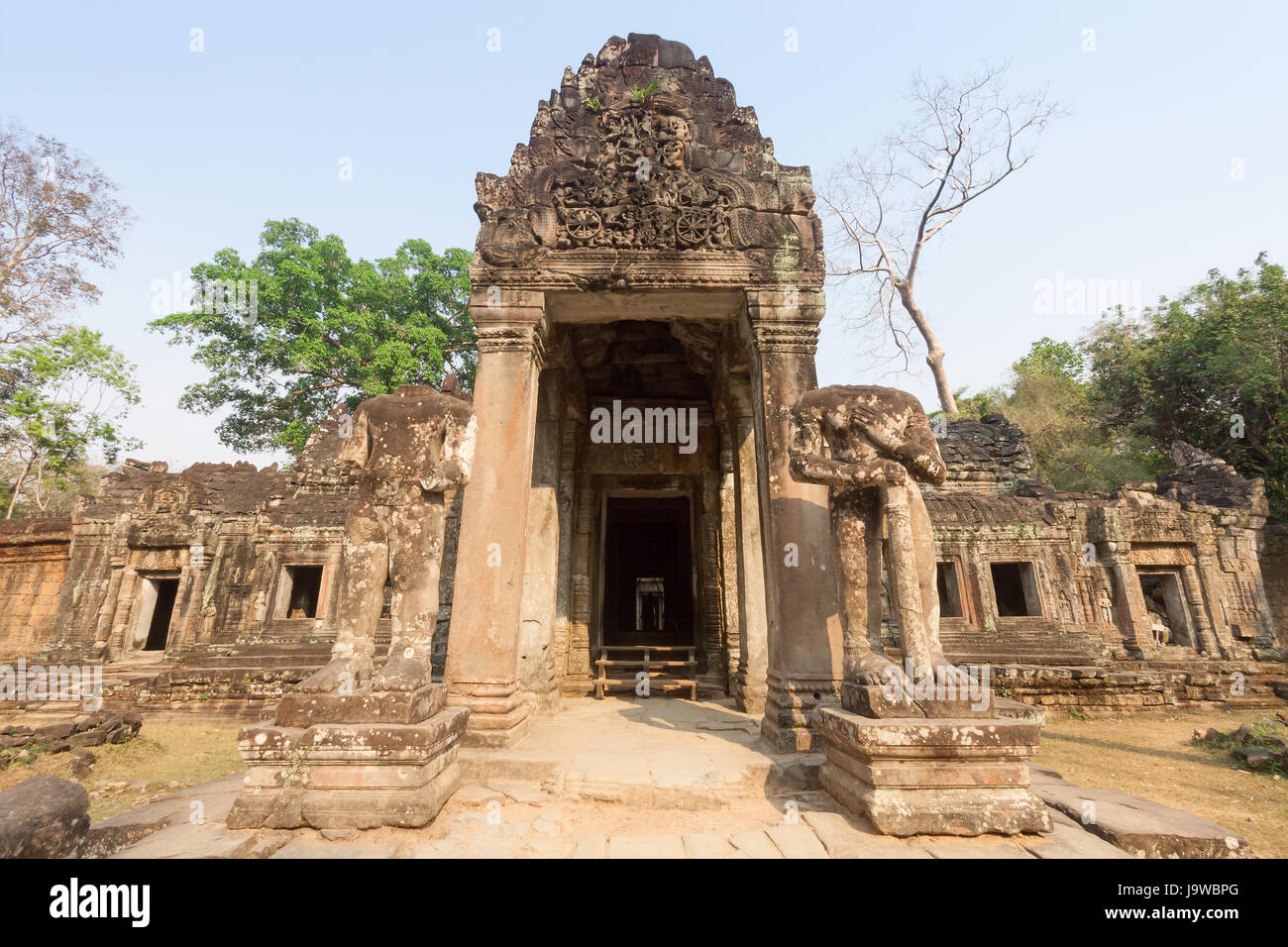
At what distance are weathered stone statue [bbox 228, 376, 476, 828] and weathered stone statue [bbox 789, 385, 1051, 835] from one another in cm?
269

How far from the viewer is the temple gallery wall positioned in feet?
16.5

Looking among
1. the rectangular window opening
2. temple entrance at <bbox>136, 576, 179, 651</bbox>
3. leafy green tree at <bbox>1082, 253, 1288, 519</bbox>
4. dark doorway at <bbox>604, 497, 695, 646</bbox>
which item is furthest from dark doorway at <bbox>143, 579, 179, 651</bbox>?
leafy green tree at <bbox>1082, 253, 1288, 519</bbox>

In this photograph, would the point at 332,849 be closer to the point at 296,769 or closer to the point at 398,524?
the point at 296,769

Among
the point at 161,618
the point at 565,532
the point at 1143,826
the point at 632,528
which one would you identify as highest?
the point at 632,528

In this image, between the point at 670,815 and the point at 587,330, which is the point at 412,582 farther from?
the point at 587,330

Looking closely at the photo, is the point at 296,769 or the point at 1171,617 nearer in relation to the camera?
the point at 296,769

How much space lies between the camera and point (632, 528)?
16.7 m

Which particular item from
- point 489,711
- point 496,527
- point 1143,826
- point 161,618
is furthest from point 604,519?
point 161,618

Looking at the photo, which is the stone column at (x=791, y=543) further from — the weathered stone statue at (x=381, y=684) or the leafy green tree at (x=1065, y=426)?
the leafy green tree at (x=1065, y=426)

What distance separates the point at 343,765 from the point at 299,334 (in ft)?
78.8

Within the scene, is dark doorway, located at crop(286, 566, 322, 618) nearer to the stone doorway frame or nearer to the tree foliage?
the stone doorway frame

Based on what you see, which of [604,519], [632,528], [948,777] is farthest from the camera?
[632,528]

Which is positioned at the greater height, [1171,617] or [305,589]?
[305,589]
